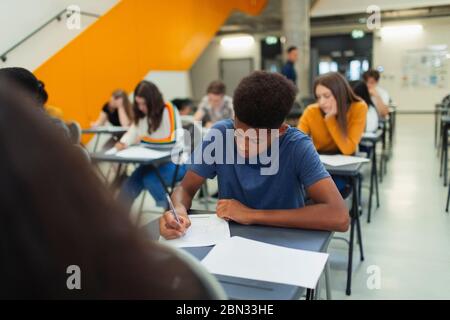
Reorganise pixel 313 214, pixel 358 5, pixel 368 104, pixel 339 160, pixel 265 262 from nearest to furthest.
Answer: pixel 265 262 < pixel 313 214 < pixel 339 160 < pixel 368 104 < pixel 358 5

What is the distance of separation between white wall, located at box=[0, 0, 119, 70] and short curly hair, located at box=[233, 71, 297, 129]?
4.00 m

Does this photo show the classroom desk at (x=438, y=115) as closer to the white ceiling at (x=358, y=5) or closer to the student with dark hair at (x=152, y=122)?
the white ceiling at (x=358, y=5)

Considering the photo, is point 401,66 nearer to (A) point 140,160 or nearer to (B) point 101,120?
(B) point 101,120

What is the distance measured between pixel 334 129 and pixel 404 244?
3.38ft

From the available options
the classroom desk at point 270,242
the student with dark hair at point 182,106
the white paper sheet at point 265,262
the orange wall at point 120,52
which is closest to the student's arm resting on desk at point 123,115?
the orange wall at point 120,52

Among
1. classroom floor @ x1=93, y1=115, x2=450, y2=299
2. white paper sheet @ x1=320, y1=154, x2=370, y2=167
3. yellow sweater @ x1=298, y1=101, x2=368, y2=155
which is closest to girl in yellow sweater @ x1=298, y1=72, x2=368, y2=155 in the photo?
yellow sweater @ x1=298, y1=101, x2=368, y2=155

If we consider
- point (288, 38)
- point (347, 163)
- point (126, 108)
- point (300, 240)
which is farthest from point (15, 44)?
point (288, 38)

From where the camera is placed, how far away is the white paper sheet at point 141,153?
2.91m

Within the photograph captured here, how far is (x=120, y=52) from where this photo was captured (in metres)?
5.93

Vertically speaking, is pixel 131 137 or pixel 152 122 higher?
pixel 152 122

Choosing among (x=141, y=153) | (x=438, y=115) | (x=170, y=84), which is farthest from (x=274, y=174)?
(x=170, y=84)

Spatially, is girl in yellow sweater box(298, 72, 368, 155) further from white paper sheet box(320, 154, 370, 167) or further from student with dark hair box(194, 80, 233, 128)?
student with dark hair box(194, 80, 233, 128)

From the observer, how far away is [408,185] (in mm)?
4543

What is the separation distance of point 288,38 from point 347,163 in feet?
21.6
